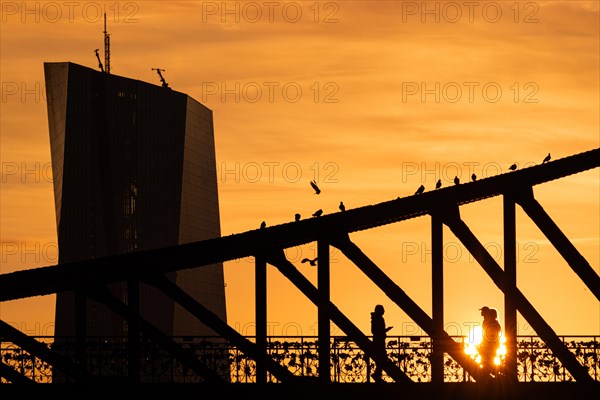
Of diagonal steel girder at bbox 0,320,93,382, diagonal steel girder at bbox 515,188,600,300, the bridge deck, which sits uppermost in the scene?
diagonal steel girder at bbox 515,188,600,300

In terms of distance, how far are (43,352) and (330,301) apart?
251 inches

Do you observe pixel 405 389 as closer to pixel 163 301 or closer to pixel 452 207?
pixel 452 207

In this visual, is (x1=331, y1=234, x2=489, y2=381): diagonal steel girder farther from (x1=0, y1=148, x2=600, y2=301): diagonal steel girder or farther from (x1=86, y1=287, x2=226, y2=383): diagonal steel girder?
(x1=86, y1=287, x2=226, y2=383): diagonal steel girder

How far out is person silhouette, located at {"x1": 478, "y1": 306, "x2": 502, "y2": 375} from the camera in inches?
1479

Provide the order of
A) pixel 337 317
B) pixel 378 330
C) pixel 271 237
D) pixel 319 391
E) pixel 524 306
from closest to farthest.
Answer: pixel 337 317 → pixel 524 306 → pixel 319 391 → pixel 271 237 → pixel 378 330

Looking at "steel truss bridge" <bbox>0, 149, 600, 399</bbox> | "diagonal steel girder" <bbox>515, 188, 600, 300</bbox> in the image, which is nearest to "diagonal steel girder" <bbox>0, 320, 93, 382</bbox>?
"steel truss bridge" <bbox>0, 149, 600, 399</bbox>

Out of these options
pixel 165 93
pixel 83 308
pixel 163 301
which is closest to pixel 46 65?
pixel 165 93

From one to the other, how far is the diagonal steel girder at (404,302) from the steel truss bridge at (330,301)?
0.9 inches

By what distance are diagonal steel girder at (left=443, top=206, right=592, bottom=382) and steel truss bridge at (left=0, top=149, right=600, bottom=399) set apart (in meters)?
0.02

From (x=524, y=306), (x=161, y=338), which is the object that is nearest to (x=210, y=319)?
(x=161, y=338)

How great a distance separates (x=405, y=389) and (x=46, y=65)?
164022 millimetres

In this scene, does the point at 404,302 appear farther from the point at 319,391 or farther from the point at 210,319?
the point at 210,319

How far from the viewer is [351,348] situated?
40688 mm

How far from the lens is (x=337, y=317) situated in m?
37.3
